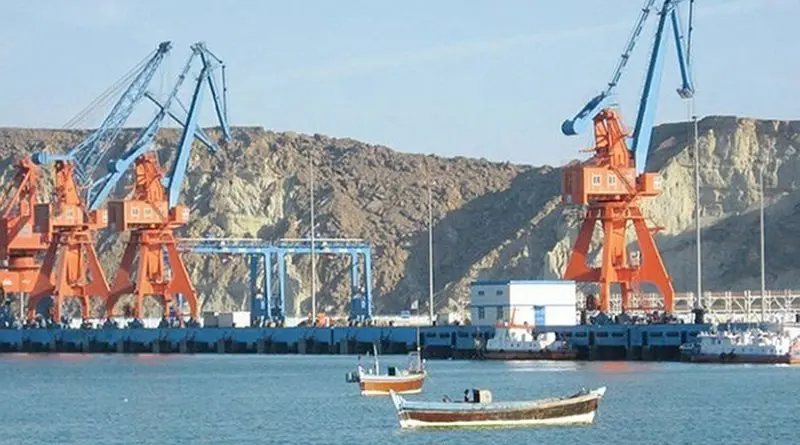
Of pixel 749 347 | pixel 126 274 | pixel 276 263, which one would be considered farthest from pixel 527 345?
pixel 276 263

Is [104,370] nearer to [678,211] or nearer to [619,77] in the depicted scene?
[619,77]

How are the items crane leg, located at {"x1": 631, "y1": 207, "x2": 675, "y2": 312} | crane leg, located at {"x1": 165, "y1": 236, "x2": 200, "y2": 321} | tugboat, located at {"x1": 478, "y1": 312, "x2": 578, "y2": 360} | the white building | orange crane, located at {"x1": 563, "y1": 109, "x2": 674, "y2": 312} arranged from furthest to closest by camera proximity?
crane leg, located at {"x1": 165, "y1": 236, "x2": 200, "y2": 321} < crane leg, located at {"x1": 631, "y1": 207, "x2": 675, "y2": 312} < orange crane, located at {"x1": 563, "y1": 109, "x2": 674, "y2": 312} < the white building < tugboat, located at {"x1": 478, "y1": 312, "x2": 578, "y2": 360}

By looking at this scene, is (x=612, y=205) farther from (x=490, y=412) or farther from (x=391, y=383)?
(x=490, y=412)

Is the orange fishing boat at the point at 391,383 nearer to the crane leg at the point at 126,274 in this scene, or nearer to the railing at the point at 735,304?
the railing at the point at 735,304

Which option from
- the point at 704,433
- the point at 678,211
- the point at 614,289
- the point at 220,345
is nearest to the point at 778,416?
the point at 704,433

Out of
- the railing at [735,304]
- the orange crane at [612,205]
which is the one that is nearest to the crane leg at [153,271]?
the railing at [735,304]

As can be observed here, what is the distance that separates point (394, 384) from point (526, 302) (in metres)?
29.1

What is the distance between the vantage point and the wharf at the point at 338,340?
380 ft

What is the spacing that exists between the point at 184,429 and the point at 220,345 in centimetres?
6945

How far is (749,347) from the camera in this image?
107000mm

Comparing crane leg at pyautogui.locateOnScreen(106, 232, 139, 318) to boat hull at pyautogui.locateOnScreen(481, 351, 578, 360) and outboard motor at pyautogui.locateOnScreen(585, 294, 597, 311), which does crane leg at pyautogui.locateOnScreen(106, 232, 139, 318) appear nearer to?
outboard motor at pyautogui.locateOnScreen(585, 294, 597, 311)

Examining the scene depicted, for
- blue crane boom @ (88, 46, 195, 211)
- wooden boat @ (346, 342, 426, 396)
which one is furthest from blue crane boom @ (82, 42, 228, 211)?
wooden boat @ (346, 342, 426, 396)

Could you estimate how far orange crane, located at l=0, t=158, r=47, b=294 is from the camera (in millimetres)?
154375

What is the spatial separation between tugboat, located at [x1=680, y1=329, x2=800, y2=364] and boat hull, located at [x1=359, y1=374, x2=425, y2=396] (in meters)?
22.1
